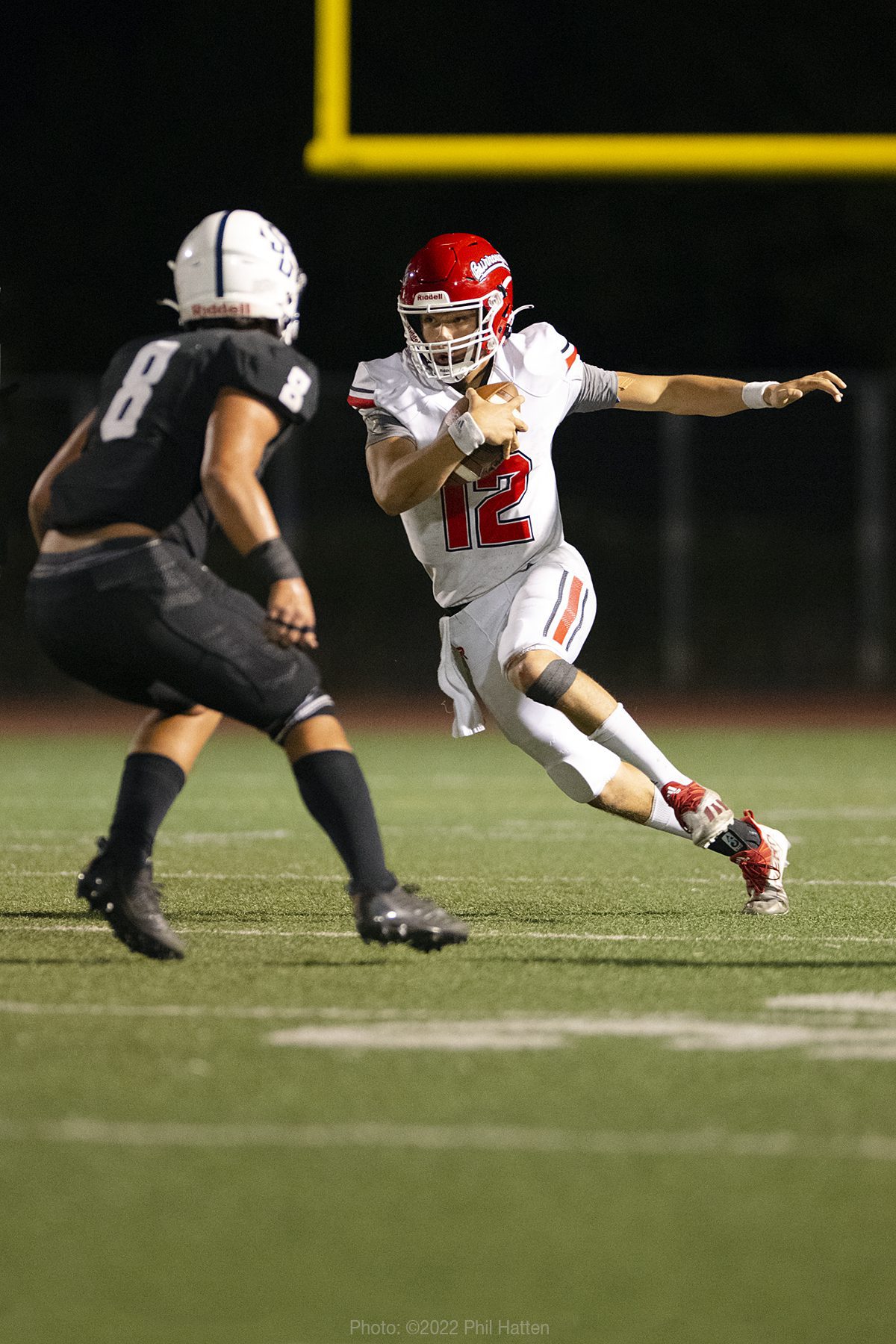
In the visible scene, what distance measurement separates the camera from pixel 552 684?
534 centimetres

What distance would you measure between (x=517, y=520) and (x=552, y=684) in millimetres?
572

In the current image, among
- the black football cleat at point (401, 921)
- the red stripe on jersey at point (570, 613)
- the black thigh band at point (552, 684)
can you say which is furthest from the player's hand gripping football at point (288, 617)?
the red stripe on jersey at point (570, 613)

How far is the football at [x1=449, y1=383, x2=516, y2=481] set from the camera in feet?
17.1

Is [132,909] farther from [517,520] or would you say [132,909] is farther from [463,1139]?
[463,1139]

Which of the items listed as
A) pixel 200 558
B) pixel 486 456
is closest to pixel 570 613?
pixel 486 456

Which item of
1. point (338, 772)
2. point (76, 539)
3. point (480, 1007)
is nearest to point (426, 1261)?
point (480, 1007)

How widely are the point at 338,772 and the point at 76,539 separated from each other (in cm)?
76

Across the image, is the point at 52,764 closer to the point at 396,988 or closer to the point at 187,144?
the point at 396,988

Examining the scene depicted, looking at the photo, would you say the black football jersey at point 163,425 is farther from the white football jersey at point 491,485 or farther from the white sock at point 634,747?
the white sock at point 634,747

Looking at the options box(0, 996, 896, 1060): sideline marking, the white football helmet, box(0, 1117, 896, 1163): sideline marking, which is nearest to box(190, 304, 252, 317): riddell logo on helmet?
the white football helmet

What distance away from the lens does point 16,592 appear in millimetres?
17297

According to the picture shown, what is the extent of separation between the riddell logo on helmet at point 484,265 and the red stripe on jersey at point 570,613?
0.84 metres

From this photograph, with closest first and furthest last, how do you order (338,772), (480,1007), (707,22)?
1. (480,1007)
2. (338,772)
3. (707,22)

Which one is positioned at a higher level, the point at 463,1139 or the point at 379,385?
the point at 379,385
